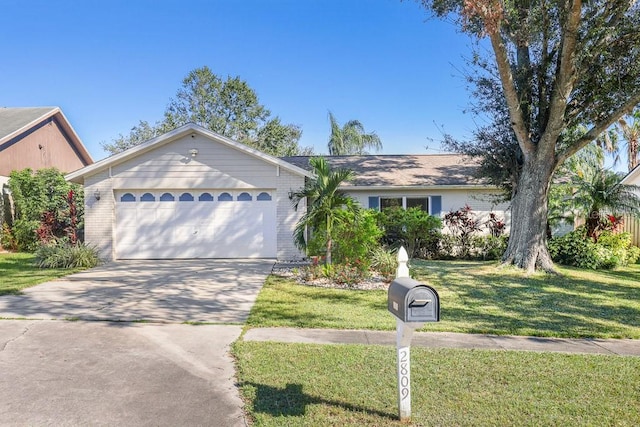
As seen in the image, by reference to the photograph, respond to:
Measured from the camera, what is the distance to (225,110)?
35.4 metres

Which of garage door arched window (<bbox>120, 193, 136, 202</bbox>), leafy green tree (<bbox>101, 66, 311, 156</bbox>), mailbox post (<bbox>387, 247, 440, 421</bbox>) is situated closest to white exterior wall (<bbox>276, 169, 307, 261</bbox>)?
garage door arched window (<bbox>120, 193, 136, 202</bbox>)

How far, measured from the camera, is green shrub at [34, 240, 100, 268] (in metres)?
11.5

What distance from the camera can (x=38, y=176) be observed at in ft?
53.3

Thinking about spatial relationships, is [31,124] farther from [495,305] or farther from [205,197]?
[495,305]

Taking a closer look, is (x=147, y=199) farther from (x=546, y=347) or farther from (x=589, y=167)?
(x=589, y=167)

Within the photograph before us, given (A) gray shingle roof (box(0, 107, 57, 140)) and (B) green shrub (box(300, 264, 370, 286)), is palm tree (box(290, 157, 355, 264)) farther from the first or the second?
(A) gray shingle roof (box(0, 107, 57, 140))

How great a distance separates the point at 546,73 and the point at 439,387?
994cm

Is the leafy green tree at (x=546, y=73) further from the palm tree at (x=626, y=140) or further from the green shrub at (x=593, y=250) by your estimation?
the palm tree at (x=626, y=140)

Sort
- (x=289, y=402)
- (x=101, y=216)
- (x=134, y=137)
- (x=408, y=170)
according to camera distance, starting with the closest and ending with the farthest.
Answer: (x=289, y=402) → (x=101, y=216) → (x=408, y=170) → (x=134, y=137)

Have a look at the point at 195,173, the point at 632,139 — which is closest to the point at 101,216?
the point at 195,173

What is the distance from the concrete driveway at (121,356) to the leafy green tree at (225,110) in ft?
92.5

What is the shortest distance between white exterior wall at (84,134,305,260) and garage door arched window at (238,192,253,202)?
0.31m

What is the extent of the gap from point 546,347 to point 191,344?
171 inches

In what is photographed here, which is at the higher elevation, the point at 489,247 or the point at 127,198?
the point at 127,198
